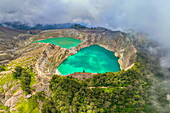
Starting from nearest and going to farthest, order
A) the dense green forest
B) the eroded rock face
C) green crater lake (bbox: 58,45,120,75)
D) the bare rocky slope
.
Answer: the dense green forest, the bare rocky slope, the eroded rock face, green crater lake (bbox: 58,45,120,75)

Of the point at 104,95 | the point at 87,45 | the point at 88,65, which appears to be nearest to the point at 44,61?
the point at 88,65

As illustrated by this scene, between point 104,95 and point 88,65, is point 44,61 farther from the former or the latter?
point 104,95

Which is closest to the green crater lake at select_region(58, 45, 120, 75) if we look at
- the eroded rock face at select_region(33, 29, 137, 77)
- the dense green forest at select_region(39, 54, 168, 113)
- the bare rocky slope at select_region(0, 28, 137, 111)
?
the eroded rock face at select_region(33, 29, 137, 77)

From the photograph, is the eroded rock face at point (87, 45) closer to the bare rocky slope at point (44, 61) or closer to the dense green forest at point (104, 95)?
the bare rocky slope at point (44, 61)

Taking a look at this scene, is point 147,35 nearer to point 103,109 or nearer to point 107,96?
point 107,96

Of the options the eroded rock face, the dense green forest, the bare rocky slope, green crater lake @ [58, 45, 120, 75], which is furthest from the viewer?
green crater lake @ [58, 45, 120, 75]

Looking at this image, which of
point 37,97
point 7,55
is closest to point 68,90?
point 37,97

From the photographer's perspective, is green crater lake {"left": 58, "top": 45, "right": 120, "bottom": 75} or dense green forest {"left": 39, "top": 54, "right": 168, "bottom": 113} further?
green crater lake {"left": 58, "top": 45, "right": 120, "bottom": 75}

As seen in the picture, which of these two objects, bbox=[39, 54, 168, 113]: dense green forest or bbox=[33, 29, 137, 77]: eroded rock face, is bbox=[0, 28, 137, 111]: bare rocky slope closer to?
bbox=[33, 29, 137, 77]: eroded rock face

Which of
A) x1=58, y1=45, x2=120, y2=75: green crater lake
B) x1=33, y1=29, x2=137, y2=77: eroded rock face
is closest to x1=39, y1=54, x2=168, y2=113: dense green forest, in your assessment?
x1=58, y1=45, x2=120, y2=75: green crater lake

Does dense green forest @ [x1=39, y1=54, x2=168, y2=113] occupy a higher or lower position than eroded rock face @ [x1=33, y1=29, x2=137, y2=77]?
lower

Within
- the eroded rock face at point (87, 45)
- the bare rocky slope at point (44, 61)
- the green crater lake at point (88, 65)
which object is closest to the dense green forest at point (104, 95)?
the bare rocky slope at point (44, 61)
